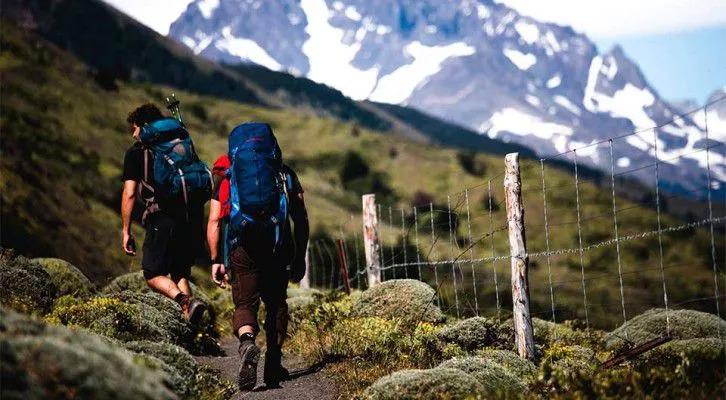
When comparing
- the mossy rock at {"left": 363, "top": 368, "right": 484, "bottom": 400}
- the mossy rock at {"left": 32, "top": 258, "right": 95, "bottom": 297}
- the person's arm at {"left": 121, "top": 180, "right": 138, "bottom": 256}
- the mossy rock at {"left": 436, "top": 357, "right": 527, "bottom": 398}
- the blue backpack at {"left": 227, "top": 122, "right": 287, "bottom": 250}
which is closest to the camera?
the mossy rock at {"left": 363, "top": 368, "right": 484, "bottom": 400}

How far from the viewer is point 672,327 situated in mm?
9453

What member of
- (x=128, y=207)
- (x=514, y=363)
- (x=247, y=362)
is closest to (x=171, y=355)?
(x=247, y=362)

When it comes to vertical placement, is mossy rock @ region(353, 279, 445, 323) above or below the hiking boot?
above

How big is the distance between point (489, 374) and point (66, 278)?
7.77 m

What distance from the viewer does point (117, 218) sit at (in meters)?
38.0

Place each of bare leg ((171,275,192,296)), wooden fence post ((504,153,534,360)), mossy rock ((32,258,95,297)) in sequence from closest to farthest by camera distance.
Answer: bare leg ((171,275,192,296))
wooden fence post ((504,153,534,360))
mossy rock ((32,258,95,297))

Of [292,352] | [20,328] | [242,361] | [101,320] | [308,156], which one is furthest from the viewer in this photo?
[308,156]

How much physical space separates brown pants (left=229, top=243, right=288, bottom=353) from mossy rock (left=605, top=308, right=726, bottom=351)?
3.88 m

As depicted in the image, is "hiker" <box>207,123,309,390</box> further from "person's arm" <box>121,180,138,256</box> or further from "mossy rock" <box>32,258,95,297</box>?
"mossy rock" <box>32,258,95,297</box>

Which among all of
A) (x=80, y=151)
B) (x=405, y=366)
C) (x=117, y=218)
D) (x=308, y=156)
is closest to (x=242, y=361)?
(x=405, y=366)

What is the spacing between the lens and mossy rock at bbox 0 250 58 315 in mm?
8867

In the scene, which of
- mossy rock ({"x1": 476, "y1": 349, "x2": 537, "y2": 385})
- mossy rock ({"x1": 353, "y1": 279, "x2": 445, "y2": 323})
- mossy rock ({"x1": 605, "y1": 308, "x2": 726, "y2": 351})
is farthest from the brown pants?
mossy rock ({"x1": 605, "y1": 308, "x2": 726, "y2": 351})

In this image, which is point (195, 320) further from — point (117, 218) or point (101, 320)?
point (117, 218)

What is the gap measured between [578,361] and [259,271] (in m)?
3.01
